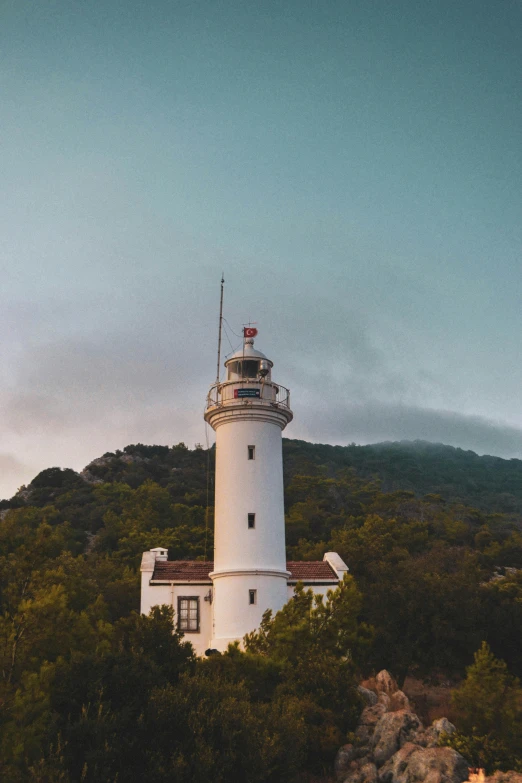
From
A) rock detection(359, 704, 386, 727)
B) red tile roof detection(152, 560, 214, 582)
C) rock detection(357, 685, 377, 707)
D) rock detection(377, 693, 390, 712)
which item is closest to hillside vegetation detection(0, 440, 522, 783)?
rock detection(359, 704, 386, 727)

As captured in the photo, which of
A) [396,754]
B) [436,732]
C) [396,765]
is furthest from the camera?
[436,732]

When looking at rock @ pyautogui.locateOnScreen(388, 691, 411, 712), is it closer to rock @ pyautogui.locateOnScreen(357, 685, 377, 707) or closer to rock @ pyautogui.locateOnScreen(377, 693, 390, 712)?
rock @ pyautogui.locateOnScreen(377, 693, 390, 712)

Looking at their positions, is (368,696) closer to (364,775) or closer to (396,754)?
(396,754)

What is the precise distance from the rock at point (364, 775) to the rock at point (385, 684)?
575cm

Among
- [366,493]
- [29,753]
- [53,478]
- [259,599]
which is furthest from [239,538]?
[53,478]

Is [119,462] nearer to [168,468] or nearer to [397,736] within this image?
[168,468]

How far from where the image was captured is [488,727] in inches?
792

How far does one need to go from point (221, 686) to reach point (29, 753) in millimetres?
4708

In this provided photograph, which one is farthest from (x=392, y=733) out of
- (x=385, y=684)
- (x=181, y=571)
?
(x=181, y=571)

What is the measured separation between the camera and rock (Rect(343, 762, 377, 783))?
1808 cm

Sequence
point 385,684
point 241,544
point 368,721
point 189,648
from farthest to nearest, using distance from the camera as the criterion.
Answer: point 241,544
point 385,684
point 368,721
point 189,648

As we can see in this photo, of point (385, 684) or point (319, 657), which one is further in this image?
point (385, 684)

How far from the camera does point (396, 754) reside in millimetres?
18500

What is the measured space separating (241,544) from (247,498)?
167 centimetres
